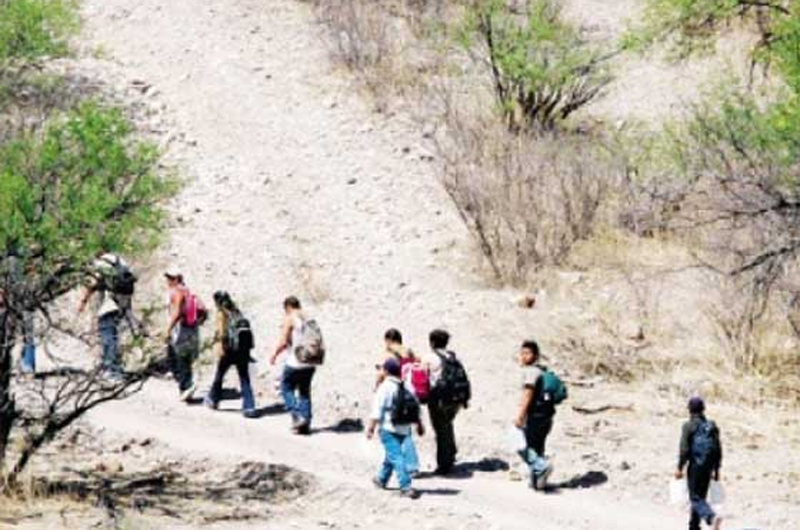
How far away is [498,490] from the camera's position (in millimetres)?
15992

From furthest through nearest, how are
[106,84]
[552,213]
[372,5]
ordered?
[372,5] < [106,84] < [552,213]

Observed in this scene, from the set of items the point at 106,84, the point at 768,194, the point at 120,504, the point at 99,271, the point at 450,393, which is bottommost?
the point at 120,504

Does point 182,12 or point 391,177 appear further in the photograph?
point 182,12

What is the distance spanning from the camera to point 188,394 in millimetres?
18344

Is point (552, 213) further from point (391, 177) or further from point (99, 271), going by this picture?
point (99, 271)

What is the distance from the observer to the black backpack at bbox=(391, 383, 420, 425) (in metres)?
15.1

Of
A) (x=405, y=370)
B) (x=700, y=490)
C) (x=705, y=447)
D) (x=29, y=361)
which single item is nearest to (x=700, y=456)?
(x=705, y=447)

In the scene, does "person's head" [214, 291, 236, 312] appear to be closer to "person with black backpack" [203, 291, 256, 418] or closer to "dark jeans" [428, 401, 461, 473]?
"person with black backpack" [203, 291, 256, 418]

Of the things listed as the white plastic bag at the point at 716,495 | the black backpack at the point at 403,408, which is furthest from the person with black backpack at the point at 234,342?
the white plastic bag at the point at 716,495

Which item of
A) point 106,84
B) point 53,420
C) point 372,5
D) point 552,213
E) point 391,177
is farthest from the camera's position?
point 372,5

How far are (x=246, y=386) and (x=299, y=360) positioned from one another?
112 centimetres

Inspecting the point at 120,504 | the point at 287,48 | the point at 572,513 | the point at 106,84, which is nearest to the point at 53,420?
the point at 120,504

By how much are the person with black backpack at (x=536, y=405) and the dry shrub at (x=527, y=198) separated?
7.33m

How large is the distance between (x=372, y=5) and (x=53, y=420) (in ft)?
67.3
